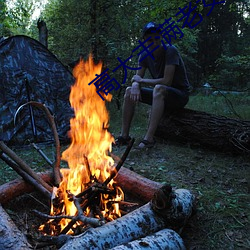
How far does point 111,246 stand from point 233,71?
46.9ft

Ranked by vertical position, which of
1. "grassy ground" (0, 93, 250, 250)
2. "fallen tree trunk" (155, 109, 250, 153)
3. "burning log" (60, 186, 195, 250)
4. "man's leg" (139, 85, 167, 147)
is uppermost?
"man's leg" (139, 85, 167, 147)

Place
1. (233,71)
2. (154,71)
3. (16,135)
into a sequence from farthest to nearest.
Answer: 1. (233,71)
2. (16,135)
3. (154,71)

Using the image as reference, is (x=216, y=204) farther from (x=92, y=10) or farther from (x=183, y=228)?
(x=92, y=10)

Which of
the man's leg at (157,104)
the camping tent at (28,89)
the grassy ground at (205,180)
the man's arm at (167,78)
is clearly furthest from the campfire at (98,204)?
the camping tent at (28,89)

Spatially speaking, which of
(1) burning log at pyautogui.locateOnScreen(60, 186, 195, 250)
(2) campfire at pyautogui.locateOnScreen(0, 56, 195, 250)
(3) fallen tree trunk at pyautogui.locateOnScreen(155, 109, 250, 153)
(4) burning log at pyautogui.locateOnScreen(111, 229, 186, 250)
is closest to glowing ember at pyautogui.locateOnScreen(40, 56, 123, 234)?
(2) campfire at pyautogui.locateOnScreen(0, 56, 195, 250)

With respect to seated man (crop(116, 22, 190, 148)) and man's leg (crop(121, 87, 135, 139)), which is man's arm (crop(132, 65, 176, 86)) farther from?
man's leg (crop(121, 87, 135, 139))

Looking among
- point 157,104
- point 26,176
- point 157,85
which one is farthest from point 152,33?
point 26,176

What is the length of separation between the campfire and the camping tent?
80.1 inches

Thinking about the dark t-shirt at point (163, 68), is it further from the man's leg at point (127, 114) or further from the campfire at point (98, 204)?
the campfire at point (98, 204)

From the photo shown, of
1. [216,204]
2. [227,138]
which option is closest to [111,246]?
[216,204]

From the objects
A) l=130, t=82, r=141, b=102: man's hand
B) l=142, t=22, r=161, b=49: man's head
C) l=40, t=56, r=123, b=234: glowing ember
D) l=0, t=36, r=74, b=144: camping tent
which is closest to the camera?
l=40, t=56, r=123, b=234: glowing ember

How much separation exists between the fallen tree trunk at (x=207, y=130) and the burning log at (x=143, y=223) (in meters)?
2.01

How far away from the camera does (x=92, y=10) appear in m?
6.93

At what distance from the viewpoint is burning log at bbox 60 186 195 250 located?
1.62 m
